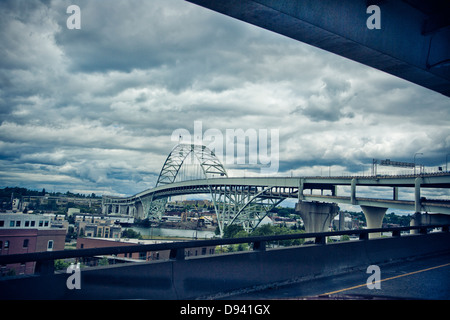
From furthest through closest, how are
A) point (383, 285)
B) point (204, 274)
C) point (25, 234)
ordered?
1. point (25, 234)
2. point (383, 285)
3. point (204, 274)

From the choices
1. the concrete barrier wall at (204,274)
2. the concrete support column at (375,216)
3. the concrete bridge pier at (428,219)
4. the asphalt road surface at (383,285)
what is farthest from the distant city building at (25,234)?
the concrete support column at (375,216)

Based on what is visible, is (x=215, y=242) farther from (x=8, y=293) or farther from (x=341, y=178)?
(x=341, y=178)

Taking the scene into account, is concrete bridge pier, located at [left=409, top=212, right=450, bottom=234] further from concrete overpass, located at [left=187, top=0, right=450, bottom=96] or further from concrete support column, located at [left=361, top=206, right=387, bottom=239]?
concrete overpass, located at [left=187, top=0, right=450, bottom=96]

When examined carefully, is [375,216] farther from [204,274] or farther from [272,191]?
[204,274]

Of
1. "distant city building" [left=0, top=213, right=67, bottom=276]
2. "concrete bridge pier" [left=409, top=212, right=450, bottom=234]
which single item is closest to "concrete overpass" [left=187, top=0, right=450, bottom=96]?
"distant city building" [left=0, top=213, right=67, bottom=276]

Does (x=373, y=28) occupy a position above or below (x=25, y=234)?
above

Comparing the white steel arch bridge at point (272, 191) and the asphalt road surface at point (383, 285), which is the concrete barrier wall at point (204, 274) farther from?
the white steel arch bridge at point (272, 191)

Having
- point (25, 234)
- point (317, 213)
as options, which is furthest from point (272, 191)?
point (25, 234)
